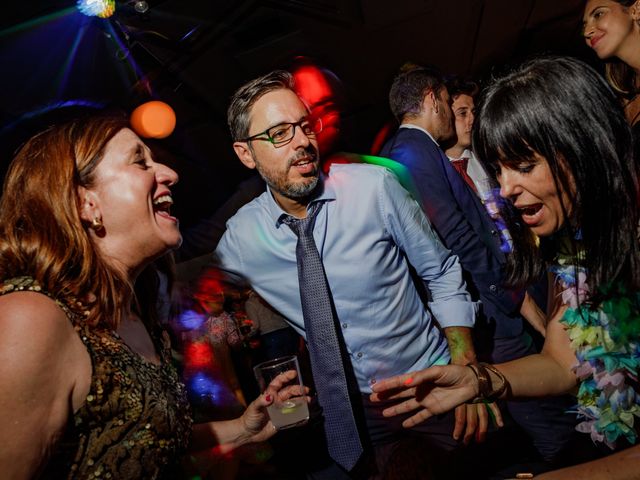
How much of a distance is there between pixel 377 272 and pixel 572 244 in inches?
27.4

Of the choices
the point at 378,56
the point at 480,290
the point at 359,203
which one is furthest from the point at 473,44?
the point at 359,203

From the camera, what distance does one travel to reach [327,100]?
2.89 metres

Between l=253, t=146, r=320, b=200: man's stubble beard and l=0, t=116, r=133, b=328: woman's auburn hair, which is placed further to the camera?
l=253, t=146, r=320, b=200: man's stubble beard

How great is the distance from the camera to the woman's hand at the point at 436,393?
127cm

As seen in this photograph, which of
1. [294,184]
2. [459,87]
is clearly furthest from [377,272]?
[459,87]

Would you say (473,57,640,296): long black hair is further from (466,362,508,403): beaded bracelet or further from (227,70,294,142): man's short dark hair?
(227,70,294,142): man's short dark hair

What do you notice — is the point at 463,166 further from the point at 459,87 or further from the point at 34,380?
the point at 34,380

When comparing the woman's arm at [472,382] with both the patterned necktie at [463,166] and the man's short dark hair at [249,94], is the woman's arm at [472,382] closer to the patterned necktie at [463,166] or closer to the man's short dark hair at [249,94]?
the man's short dark hair at [249,94]

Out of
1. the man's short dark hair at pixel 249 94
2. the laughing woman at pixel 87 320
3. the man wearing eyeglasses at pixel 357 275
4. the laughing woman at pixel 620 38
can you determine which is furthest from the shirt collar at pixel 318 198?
the laughing woman at pixel 620 38

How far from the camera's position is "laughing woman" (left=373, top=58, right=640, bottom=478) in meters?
1.11

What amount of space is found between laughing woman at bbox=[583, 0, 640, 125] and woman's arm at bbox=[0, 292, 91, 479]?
250cm

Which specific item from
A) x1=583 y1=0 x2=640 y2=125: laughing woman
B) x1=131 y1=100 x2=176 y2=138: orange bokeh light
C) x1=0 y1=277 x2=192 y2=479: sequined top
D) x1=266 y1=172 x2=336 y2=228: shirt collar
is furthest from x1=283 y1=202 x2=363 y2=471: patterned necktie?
x1=131 y1=100 x2=176 y2=138: orange bokeh light

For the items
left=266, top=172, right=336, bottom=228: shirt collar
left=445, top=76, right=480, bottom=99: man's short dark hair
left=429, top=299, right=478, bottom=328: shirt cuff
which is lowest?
left=429, top=299, right=478, bottom=328: shirt cuff

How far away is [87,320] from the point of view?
1.06m
